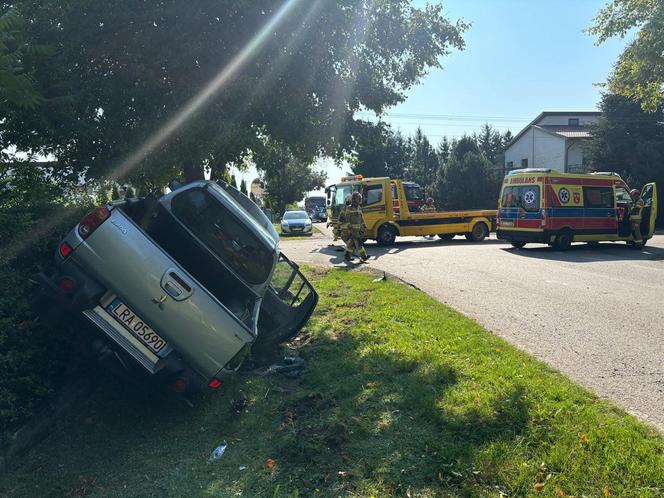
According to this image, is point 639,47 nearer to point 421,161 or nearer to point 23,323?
point 23,323

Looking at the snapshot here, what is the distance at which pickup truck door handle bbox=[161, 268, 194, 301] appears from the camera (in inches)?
149

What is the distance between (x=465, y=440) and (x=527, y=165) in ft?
147

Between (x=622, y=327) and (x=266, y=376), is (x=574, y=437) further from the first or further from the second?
(x=622, y=327)

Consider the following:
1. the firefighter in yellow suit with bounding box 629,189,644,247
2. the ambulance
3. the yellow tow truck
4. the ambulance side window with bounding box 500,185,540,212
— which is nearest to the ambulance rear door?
the ambulance

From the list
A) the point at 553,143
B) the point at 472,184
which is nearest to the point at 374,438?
the point at 472,184

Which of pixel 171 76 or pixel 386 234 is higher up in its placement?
pixel 171 76

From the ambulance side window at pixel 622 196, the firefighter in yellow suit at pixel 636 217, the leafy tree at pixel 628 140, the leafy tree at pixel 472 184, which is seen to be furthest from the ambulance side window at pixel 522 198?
the leafy tree at pixel 472 184

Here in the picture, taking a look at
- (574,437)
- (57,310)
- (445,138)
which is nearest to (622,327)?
(574,437)

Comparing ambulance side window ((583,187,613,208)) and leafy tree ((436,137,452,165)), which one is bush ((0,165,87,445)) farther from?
leafy tree ((436,137,452,165))

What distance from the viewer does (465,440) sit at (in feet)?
11.4

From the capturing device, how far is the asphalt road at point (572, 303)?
4766mm

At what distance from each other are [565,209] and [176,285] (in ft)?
48.6

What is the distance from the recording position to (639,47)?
14.9 meters

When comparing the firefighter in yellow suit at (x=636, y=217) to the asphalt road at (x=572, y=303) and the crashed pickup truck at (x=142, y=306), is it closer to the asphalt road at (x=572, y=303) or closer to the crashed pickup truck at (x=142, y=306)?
the asphalt road at (x=572, y=303)
